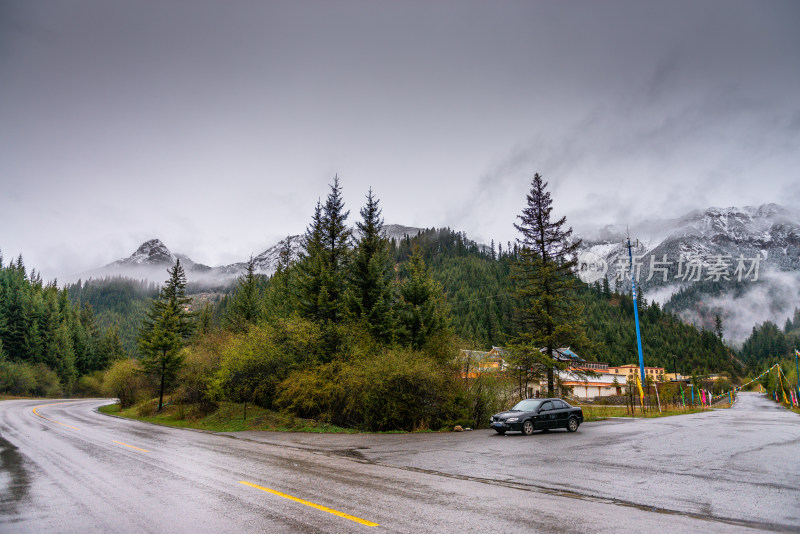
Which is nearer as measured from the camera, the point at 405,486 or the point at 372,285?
the point at 405,486

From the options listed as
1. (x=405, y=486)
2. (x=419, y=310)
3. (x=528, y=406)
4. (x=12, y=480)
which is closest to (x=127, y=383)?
(x=419, y=310)

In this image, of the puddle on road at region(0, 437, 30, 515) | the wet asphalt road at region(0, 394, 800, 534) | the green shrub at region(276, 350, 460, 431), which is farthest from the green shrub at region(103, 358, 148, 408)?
the puddle on road at region(0, 437, 30, 515)

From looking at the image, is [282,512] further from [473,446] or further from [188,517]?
[473,446]

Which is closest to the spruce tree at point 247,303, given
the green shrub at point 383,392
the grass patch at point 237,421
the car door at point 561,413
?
the grass patch at point 237,421

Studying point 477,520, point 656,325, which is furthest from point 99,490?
point 656,325

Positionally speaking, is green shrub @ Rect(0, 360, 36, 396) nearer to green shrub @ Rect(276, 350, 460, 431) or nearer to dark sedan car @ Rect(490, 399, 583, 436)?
green shrub @ Rect(276, 350, 460, 431)

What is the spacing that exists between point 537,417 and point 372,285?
42.1 feet

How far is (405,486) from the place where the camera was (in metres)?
8.53

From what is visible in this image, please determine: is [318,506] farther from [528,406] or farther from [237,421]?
[237,421]

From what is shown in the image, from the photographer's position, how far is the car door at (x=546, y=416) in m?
19.5

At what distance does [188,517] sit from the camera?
6324mm

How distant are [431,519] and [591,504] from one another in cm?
303

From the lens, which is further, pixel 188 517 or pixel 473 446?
pixel 473 446

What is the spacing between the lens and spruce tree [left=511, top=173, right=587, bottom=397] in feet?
93.2
